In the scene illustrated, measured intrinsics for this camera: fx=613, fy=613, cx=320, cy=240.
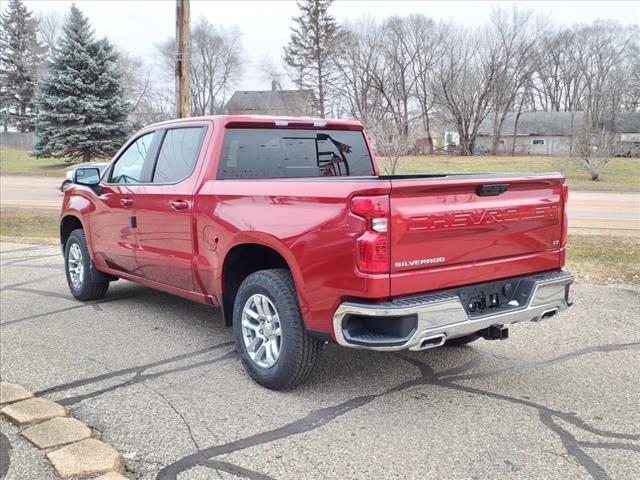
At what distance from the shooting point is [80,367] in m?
4.68

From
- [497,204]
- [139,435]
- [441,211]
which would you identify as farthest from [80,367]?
[497,204]

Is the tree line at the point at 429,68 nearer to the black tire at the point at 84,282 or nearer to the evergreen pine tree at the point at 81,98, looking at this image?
the evergreen pine tree at the point at 81,98

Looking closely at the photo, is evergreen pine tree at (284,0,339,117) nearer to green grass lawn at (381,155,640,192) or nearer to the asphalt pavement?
green grass lawn at (381,155,640,192)

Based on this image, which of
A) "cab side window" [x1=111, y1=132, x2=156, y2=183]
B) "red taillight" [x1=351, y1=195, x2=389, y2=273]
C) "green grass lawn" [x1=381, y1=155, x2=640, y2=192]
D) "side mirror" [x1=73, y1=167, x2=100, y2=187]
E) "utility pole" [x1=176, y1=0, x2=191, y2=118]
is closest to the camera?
"red taillight" [x1=351, y1=195, x2=389, y2=273]

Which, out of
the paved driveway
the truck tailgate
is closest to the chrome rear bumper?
the truck tailgate

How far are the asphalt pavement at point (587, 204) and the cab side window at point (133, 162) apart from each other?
9938 millimetres

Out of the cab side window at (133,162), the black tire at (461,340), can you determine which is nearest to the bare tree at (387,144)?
the cab side window at (133,162)

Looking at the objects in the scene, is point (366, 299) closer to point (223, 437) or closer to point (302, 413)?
point (302, 413)

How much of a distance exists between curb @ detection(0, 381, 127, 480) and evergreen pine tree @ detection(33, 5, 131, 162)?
30.9 metres

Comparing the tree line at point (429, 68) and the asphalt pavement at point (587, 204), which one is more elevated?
the tree line at point (429, 68)

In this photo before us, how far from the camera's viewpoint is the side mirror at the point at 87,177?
246 inches

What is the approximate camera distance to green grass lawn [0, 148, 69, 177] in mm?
36719

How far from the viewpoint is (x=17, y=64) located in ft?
193

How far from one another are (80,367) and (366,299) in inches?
98.4
